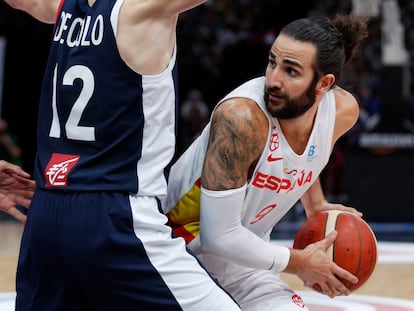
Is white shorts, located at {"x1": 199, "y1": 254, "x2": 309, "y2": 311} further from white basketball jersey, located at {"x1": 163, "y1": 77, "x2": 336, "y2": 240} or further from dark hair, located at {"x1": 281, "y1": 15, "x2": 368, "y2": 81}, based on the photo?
dark hair, located at {"x1": 281, "y1": 15, "x2": 368, "y2": 81}

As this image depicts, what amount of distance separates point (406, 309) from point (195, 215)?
2.15 meters

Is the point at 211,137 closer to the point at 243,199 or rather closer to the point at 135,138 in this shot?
the point at 243,199

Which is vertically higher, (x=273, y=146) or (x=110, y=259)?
(x=273, y=146)

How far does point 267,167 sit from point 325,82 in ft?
1.32

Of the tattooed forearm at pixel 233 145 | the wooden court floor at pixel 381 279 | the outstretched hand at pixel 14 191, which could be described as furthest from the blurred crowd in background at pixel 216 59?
the outstretched hand at pixel 14 191

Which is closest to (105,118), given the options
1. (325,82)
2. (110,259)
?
(110,259)

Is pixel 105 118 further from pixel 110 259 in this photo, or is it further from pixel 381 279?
pixel 381 279

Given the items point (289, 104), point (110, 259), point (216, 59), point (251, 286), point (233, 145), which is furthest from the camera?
point (216, 59)

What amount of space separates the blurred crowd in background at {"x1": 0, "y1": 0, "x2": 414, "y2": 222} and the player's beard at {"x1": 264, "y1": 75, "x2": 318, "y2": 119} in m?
6.84

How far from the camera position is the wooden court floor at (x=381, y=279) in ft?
18.0

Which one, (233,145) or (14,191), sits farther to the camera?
(14,191)

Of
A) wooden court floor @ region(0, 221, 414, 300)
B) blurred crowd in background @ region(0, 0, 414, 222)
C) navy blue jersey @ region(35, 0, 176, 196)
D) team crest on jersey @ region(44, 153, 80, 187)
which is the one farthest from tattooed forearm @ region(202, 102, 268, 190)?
blurred crowd in background @ region(0, 0, 414, 222)

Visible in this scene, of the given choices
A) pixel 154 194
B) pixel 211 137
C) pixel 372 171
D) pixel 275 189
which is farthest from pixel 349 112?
pixel 372 171

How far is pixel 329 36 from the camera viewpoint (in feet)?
10.3
